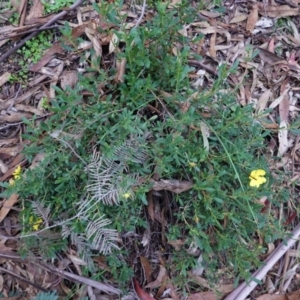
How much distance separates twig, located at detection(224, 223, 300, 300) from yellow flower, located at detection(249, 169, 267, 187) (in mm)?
502

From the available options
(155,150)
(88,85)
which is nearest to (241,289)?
(155,150)

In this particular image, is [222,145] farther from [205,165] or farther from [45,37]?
[45,37]

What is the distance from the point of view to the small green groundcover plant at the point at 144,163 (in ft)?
6.47

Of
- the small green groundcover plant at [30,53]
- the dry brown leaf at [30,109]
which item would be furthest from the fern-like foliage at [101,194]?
the small green groundcover plant at [30,53]

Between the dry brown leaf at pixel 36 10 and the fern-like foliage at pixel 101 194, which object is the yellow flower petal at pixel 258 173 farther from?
the dry brown leaf at pixel 36 10

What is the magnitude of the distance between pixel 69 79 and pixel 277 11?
1.24m

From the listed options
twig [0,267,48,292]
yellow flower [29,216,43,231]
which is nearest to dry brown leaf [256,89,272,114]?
yellow flower [29,216,43,231]

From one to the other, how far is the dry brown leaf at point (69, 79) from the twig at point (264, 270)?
54.7 inches

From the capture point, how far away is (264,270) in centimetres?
229

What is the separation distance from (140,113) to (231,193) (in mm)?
596

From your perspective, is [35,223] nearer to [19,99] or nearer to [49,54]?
[19,99]

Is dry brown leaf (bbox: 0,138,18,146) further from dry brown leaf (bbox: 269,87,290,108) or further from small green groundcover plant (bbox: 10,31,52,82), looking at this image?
dry brown leaf (bbox: 269,87,290,108)

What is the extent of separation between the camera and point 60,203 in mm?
2070

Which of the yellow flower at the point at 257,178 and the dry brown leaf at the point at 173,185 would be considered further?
the dry brown leaf at the point at 173,185
